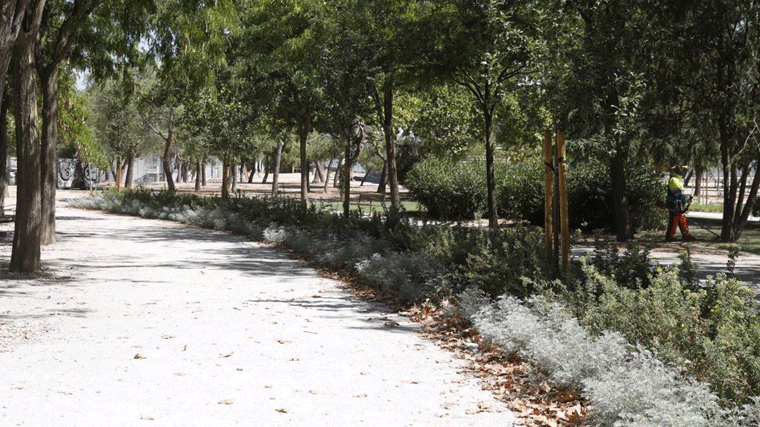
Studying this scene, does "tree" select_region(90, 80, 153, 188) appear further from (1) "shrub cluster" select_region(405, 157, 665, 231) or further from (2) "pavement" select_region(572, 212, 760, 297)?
(2) "pavement" select_region(572, 212, 760, 297)

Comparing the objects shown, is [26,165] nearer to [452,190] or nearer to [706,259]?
[706,259]

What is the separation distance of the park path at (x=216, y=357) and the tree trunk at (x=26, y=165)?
37cm

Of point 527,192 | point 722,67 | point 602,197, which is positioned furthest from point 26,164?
point 527,192

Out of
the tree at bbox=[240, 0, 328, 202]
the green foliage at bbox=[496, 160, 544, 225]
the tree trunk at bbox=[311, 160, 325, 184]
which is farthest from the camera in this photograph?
the tree trunk at bbox=[311, 160, 325, 184]

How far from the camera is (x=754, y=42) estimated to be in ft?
60.7

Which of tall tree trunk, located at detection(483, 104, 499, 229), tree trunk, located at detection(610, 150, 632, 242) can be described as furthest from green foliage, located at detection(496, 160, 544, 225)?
tree trunk, located at detection(610, 150, 632, 242)

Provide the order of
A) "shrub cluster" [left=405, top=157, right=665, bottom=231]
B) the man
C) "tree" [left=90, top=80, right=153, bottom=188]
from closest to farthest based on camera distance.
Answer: the man < "shrub cluster" [left=405, top=157, right=665, bottom=231] < "tree" [left=90, top=80, right=153, bottom=188]

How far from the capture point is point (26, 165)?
41.2ft

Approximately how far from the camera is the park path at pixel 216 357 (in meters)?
5.63

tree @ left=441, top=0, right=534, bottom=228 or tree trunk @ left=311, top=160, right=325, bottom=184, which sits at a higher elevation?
tree @ left=441, top=0, right=534, bottom=228

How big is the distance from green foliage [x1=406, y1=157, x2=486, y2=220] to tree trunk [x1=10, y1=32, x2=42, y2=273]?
16.7m

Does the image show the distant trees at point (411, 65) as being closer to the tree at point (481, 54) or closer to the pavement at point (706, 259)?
the tree at point (481, 54)

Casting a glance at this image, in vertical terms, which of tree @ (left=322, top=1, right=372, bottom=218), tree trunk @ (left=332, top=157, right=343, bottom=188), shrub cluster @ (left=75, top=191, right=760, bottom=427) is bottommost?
shrub cluster @ (left=75, top=191, right=760, bottom=427)

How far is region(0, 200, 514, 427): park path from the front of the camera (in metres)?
5.63
